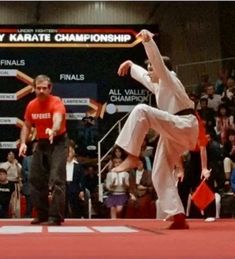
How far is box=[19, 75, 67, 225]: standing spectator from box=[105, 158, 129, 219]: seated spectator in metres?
4.40

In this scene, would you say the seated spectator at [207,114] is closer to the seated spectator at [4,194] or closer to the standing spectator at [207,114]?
the standing spectator at [207,114]

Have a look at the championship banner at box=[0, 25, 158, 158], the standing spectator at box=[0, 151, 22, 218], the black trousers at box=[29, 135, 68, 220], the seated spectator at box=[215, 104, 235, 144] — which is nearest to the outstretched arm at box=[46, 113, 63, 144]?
the black trousers at box=[29, 135, 68, 220]

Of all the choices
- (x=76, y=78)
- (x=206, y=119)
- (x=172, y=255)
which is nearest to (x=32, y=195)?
(x=172, y=255)

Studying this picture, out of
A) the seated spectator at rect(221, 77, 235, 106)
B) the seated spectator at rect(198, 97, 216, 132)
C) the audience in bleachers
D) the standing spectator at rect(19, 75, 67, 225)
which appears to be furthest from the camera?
the seated spectator at rect(221, 77, 235, 106)

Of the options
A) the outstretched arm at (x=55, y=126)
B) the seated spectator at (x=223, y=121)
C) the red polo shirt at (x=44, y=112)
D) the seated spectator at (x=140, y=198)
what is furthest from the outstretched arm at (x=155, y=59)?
the seated spectator at (x=223, y=121)

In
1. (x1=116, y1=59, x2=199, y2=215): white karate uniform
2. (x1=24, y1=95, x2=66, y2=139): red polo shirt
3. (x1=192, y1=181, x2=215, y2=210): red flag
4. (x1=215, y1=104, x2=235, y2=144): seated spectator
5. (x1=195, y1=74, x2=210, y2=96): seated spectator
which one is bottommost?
(x1=192, y1=181, x2=215, y2=210): red flag

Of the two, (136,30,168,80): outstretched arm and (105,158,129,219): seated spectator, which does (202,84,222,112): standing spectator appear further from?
(136,30,168,80): outstretched arm

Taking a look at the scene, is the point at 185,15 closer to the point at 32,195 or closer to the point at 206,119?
the point at 206,119

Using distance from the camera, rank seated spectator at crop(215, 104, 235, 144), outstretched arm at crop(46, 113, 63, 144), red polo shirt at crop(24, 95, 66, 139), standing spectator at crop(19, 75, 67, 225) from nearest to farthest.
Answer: outstretched arm at crop(46, 113, 63, 144) → standing spectator at crop(19, 75, 67, 225) → red polo shirt at crop(24, 95, 66, 139) → seated spectator at crop(215, 104, 235, 144)

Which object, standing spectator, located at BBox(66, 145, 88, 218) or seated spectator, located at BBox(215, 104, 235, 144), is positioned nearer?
standing spectator, located at BBox(66, 145, 88, 218)

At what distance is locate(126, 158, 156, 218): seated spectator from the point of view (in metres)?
11.4

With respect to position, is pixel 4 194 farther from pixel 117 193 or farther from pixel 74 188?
pixel 117 193

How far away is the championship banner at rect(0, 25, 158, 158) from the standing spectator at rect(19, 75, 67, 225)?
9.11 metres

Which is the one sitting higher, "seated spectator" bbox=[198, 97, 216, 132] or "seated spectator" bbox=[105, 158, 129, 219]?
"seated spectator" bbox=[198, 97, 216, 132]
